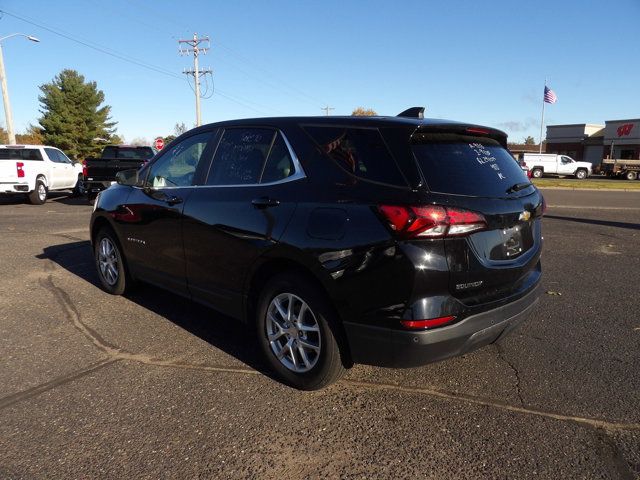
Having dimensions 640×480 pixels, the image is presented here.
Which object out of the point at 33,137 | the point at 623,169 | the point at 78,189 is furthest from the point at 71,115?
the point at 623,169

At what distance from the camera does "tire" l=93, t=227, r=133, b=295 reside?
5.07 meters

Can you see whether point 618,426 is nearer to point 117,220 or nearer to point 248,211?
point 248,211

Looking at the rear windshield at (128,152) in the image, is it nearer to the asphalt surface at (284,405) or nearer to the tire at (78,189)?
the tire at (78,189)

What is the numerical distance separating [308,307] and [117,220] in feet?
9.19

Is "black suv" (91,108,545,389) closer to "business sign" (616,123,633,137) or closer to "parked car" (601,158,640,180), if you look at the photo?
"parked car" (601,158,640,180)

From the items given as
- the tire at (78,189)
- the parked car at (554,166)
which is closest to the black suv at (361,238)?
the tire at (78,189)

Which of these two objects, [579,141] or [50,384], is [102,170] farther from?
[579,141]

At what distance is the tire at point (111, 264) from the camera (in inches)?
199

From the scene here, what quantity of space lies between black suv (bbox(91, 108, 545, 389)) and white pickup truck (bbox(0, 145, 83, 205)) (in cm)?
1294

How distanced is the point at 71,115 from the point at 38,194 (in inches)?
2081

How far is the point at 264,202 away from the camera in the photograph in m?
3.26

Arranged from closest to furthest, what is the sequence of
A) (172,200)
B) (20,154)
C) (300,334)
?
(300,334)
(172,200)
(20,154)

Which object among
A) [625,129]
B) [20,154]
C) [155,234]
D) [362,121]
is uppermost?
[625,129]

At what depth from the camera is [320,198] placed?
9.74 ft
